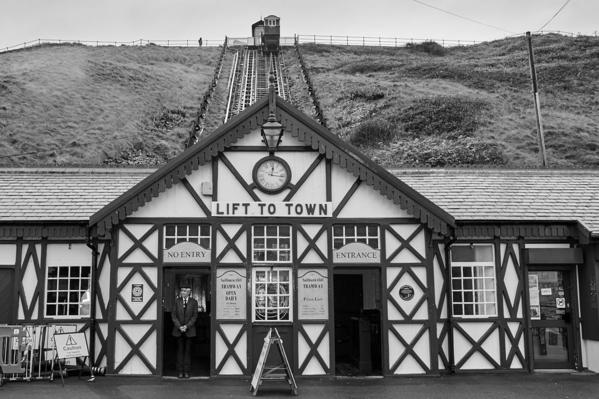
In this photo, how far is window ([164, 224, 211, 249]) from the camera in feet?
45.8

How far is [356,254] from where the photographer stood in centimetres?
1403

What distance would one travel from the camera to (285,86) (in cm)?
5366

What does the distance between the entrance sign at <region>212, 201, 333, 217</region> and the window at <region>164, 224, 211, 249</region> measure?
52cm

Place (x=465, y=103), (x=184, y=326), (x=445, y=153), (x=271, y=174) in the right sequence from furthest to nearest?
(x=465, y=103) → (x=445, y=153) → (x=271, y=174) → (x=184, y=326)

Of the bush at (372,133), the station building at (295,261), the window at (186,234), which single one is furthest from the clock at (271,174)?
the bush at (372,133)

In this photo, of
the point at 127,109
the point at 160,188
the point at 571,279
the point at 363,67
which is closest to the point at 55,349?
the point at 160,188

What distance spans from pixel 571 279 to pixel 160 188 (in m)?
9.92

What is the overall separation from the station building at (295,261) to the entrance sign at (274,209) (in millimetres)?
24

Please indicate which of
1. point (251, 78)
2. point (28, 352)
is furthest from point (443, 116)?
point (28, 352)

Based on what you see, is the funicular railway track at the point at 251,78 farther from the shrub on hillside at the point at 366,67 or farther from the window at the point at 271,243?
the window at the point at 271,243

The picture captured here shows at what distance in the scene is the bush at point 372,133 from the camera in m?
41.1

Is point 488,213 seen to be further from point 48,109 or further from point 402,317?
point 48,109

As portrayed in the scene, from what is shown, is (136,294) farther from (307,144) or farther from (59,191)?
(307,144)

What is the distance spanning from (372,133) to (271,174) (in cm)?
2853
